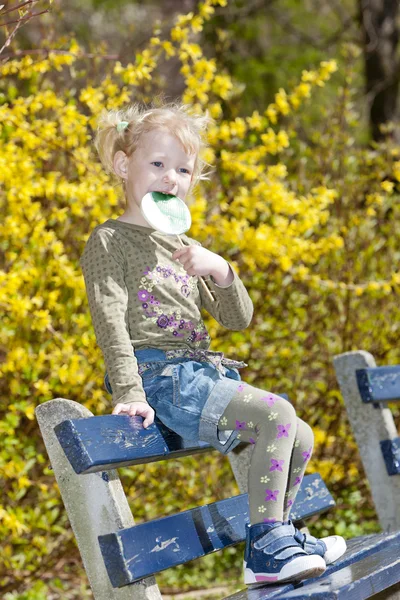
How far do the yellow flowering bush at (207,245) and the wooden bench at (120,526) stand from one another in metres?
1.18

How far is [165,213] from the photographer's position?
2494 millimetres

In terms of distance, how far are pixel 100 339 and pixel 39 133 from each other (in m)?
1.64

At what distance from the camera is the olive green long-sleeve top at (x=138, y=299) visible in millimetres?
2316

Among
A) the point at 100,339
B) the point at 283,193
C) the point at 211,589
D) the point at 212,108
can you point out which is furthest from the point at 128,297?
the point at 211,589

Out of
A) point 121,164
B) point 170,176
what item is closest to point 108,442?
point 170,176

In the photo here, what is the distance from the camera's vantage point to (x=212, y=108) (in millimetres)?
4359

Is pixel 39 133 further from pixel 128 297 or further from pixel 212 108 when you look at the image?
pixel 128 297

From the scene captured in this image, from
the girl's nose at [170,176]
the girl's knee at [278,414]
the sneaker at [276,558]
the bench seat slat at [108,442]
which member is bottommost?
the sneaker at [276,558]

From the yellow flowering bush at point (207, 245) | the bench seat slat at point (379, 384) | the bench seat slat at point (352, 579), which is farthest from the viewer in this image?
the yellow flowering bush at point (207, 245)

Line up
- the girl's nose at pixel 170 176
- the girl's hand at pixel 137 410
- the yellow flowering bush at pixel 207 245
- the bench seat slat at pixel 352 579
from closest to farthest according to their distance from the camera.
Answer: the bench seat slat at pixel 352 579
the girl's hand at pixel 137 410
the girl's nose at pixel 170 176
the yellow flowering bush at pixel 207 245

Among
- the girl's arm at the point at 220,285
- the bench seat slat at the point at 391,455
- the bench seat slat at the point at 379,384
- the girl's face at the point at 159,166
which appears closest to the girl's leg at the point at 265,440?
the girl's arm at the point at 220,285

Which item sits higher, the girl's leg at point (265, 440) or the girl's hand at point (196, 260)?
the girl's hand at point (196, 260)

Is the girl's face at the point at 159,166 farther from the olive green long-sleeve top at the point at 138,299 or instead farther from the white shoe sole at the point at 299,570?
the white shoe sole at the point at 299,570

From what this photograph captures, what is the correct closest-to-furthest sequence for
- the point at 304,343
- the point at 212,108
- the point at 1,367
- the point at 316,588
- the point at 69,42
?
the point at 316,588 → the point at 1,367 → the point at 69,42 → the point at 212,108 → the point at 304,343
